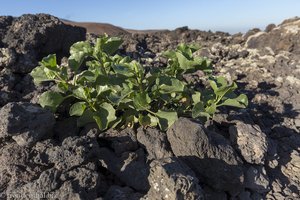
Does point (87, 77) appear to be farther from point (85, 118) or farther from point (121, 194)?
point (121, 194)

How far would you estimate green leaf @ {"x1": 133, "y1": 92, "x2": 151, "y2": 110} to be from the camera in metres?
2.91

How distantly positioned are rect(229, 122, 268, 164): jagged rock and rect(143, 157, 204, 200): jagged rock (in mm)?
777

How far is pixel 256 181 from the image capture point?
9.89 feet

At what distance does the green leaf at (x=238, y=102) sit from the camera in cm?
317

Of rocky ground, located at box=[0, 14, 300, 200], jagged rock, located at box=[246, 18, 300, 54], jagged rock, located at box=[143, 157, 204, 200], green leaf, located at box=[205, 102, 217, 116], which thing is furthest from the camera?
jagged rock, located at box=[246, 18, 300, 54]

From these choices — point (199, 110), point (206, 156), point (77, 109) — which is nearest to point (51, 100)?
point (77, 109)

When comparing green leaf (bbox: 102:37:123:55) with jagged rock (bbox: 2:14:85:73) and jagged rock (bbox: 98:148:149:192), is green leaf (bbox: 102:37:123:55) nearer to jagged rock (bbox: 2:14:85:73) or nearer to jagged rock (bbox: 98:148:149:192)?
jagged rock (bbox: 98:148:149:192)

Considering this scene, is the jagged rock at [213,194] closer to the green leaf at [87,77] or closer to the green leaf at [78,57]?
the green leaf at [87,77]

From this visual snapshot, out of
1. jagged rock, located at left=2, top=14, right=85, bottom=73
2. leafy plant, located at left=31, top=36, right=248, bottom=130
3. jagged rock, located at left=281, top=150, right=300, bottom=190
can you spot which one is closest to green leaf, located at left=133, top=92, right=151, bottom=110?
leafy plant, located at left=31, top=36, right=248, bottom=130

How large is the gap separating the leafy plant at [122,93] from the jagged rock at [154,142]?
0.24ft

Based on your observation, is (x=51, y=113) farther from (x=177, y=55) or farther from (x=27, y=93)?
(x=177, y=55)

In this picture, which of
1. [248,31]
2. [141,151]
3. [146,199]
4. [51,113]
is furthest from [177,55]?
[248,31]

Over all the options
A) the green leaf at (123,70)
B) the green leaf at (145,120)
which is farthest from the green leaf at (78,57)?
the green leaf at (145,120)

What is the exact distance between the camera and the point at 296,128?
152 inches
